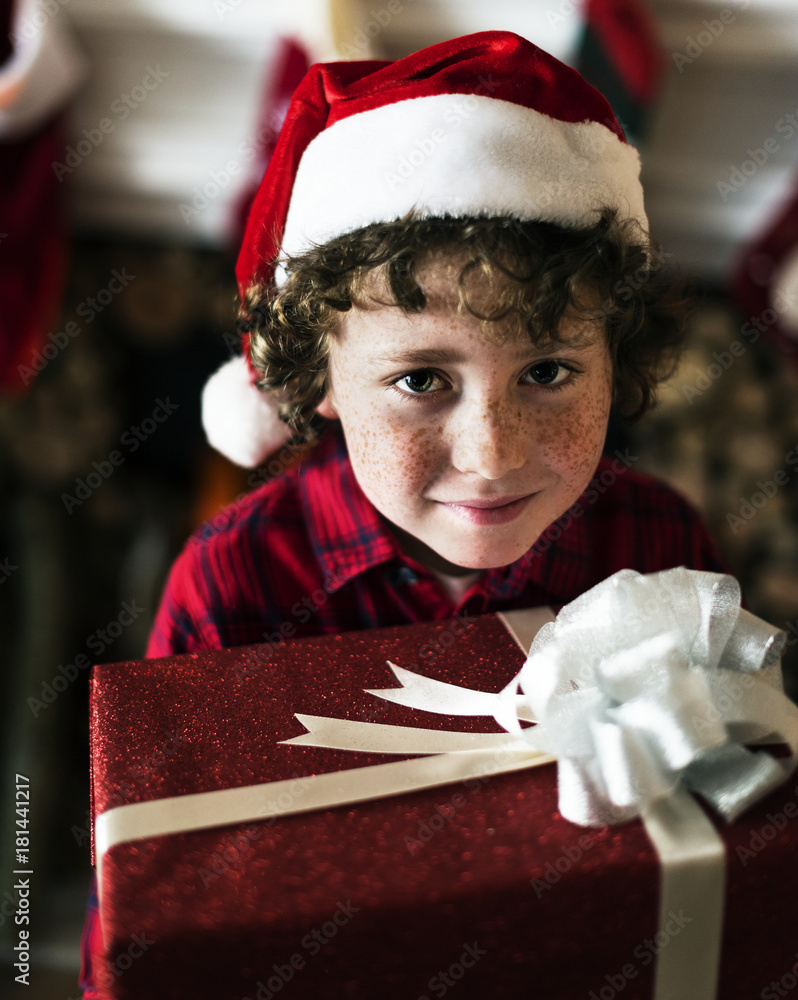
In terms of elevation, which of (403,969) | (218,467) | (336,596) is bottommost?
(218,467)

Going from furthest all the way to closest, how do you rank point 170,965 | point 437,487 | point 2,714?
point 2,714 < point 437,487 < point 170,965

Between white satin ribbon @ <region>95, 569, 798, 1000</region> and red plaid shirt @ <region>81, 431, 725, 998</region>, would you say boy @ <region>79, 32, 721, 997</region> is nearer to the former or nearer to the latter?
red plaid shirt @ <region>81, 431, 725, 998</region>

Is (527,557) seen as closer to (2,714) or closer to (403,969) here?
(403,969)

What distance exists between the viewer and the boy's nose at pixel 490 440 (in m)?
0.54

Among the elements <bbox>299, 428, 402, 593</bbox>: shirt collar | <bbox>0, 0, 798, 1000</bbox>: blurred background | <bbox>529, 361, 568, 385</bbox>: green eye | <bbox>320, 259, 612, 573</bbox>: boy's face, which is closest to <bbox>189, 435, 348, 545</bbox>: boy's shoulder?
<bbox>299, 428, 402, 593</bbox>: shirt collar

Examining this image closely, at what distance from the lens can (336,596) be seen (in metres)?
0.75

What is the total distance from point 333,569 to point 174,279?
984mm

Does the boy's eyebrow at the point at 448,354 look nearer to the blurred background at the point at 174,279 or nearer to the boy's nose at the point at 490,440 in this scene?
the boy's nose at the point at 490,440

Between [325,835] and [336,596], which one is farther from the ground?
[325,835]

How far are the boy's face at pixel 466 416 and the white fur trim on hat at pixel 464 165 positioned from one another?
45 mm

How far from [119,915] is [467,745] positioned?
19 cm

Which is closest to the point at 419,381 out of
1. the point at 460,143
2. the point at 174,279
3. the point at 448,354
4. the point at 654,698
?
the point at 448,354

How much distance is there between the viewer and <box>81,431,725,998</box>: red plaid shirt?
2.40ft

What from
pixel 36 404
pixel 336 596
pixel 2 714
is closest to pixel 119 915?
pixel 336 596
